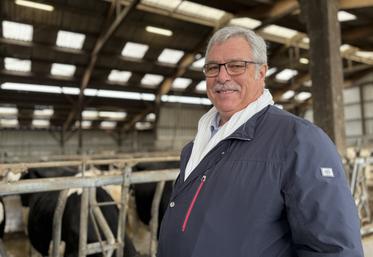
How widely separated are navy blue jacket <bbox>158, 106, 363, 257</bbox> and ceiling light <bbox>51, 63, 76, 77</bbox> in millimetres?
13806

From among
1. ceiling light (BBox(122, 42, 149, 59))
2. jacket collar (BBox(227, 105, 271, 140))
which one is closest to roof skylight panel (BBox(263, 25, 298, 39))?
Answer: ceiling light (BBox(122, 42, 149, 59))

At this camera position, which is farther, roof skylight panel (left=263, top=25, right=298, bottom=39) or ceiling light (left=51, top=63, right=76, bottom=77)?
ceiling light (left=51, top=63, right=76, bottom=77)

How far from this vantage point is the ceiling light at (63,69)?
46.4ft

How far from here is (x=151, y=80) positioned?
1670cm

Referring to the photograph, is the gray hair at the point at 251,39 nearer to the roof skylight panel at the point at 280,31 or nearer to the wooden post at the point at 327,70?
the wooden post at the point at 327,70

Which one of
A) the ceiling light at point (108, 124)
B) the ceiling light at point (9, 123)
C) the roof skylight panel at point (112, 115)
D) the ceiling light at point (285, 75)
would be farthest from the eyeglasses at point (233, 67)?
the ceiling light at point (108, 124)

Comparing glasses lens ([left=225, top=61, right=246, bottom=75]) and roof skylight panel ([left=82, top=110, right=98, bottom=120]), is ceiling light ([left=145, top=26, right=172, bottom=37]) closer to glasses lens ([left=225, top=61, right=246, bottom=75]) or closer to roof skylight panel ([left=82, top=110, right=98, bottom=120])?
roof skylight panel ([left=82, top=110, right=98, bottom=120])

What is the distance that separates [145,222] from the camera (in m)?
5.95

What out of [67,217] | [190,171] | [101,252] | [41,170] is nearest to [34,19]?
[41,170]

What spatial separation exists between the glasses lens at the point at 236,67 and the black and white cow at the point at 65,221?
7.44 feet

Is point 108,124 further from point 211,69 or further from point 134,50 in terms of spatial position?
point 211,69

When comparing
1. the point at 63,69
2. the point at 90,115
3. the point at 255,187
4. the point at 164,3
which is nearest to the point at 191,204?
the point at 255,187

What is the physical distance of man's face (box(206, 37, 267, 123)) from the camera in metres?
1.36

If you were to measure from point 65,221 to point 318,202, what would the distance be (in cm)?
296
